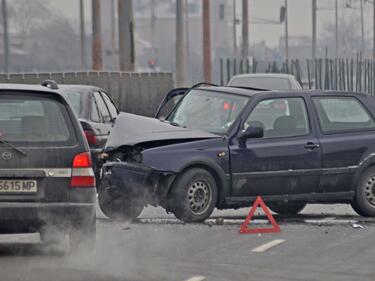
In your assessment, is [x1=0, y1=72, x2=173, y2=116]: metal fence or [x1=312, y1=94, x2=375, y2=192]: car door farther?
[x1=0, y1=72, x2=173, y2=116]: metal fence

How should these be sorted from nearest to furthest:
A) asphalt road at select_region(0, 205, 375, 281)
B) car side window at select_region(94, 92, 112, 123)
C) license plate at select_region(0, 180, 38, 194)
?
asphalt road at select_region(0, 205, 375, 281)
license plate at select_region(0, 180, 38, 194)
car side window at select_region(94, 92, 112, 123)

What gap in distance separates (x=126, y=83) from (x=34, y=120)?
23.4 meters

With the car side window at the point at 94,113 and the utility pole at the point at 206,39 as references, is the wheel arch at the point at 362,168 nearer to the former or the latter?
the car side window at the point at 94,113

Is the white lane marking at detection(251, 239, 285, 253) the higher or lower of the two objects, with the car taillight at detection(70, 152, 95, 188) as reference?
lower

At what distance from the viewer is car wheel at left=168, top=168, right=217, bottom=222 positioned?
1320cm

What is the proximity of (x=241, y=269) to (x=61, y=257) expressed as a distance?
161cm

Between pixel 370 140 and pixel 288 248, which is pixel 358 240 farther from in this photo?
pixel 370 140

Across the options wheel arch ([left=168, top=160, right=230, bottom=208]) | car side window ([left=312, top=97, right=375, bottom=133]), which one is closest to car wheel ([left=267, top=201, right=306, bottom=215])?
car side window ([left=312, top=97, right=375, bottom=133])

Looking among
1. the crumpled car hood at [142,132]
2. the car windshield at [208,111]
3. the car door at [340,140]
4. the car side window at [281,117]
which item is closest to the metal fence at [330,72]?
the car windshield at [208,111]

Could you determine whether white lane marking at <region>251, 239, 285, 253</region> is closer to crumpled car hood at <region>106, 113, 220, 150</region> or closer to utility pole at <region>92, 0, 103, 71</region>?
crumpled car hood at <region>106, 113, 220, 150</region>

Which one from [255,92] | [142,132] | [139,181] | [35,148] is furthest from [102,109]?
[35,148]

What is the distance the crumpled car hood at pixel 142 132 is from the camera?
1346cm

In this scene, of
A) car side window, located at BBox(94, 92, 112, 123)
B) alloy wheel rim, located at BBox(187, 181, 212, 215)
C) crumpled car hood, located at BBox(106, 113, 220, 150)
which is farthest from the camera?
car side window, located at BBox(94, 92, 112, 123)

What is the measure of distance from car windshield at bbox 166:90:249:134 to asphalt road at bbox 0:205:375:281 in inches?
44.7
